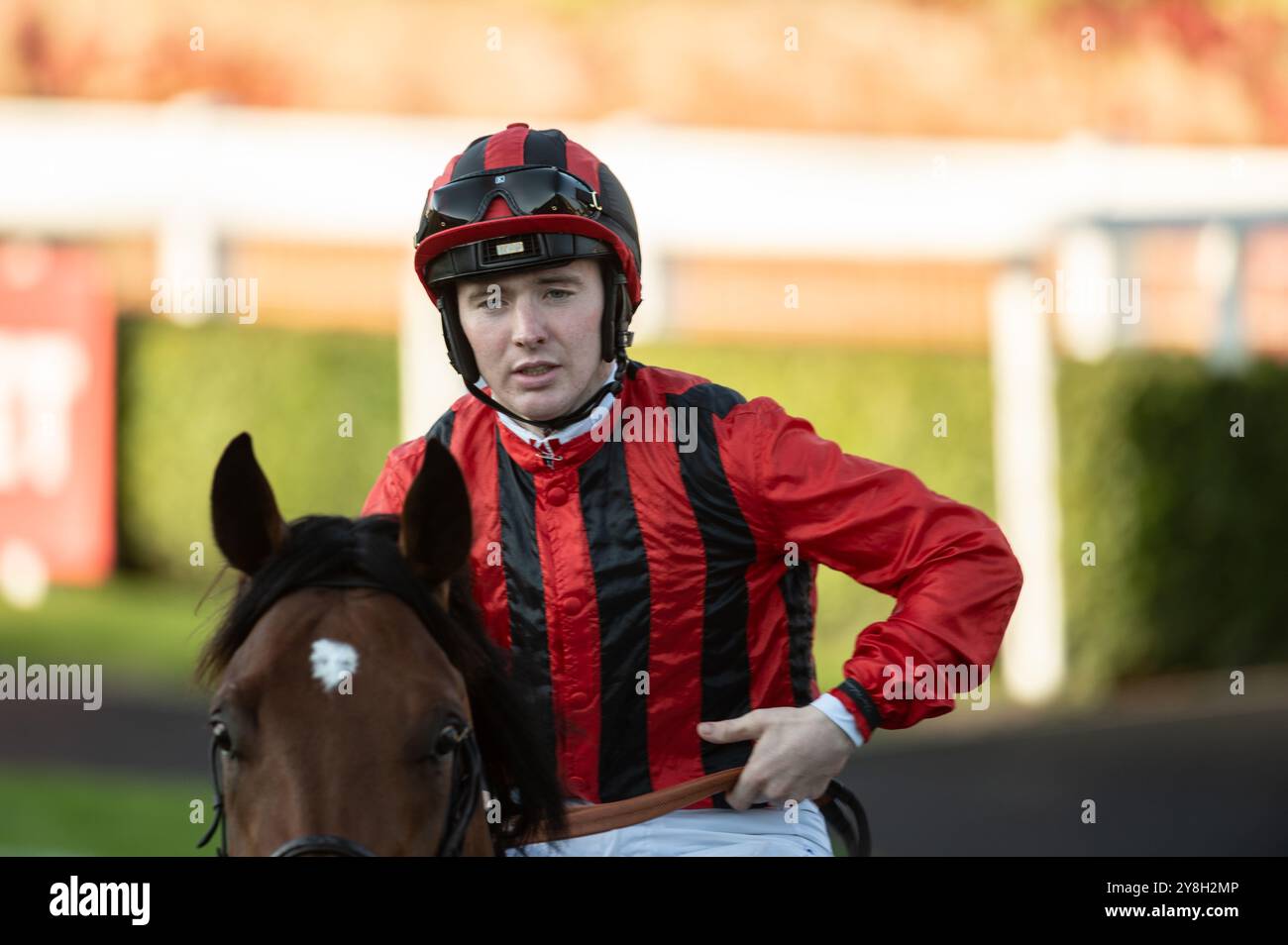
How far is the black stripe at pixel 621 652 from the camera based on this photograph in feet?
8.61

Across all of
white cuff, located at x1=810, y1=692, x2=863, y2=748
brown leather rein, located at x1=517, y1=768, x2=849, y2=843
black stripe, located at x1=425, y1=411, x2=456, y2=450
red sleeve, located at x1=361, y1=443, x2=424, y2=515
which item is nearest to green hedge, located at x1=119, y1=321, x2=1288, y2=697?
black stripe, located at x1=425, y1=411, x2=456, y2=450

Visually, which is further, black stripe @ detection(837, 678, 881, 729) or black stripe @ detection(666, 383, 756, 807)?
black stripe @ detection(666, 383, 756, 807)

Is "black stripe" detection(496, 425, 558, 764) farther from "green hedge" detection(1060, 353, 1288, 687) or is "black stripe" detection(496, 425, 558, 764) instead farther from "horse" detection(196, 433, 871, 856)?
"green hedge" detection(1060, 353, 1288, 687)

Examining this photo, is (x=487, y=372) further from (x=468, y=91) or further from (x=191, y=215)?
(x=468, y=91)

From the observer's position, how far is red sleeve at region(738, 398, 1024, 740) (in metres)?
2.41

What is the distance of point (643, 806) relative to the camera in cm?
250

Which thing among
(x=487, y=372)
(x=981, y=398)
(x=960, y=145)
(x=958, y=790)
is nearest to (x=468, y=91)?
(x=960, y=145)

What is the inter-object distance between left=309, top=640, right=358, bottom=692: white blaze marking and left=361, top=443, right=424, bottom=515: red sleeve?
68 centimetres

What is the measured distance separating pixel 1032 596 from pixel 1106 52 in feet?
43.8

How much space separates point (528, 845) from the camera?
2.47m

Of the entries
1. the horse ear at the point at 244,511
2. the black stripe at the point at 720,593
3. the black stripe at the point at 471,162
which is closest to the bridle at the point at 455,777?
the horse ear at the point at 244,511

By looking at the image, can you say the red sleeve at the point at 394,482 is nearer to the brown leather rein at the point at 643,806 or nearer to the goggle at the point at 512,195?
the goggle at the point at 512,195

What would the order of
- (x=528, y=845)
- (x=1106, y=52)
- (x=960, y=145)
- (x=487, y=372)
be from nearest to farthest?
1. (x=528, y=845)
2. (x=487, y=372)
3. (x=960, y=145)
4. (x=1106, y=52)

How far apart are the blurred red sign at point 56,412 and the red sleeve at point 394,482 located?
7318 millimetres
